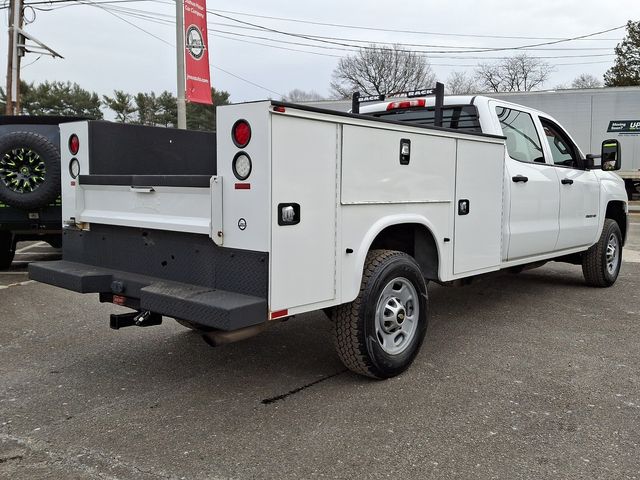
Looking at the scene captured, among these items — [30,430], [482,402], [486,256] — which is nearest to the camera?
[30,430]

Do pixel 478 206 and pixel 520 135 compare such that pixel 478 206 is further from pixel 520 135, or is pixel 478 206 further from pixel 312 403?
pixel 312 403

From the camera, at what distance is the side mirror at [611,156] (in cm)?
683

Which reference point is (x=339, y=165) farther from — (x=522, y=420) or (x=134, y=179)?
(x=522, y=420)

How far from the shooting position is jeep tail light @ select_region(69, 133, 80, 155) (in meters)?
4.40

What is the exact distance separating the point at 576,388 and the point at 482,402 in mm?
770

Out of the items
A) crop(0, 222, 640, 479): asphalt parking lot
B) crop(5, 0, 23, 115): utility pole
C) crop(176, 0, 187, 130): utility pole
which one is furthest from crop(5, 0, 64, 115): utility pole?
crop(0, 222, 640, 479): asphalt parking lot

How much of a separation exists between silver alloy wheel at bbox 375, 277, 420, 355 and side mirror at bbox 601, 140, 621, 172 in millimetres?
3965

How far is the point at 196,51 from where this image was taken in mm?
11742

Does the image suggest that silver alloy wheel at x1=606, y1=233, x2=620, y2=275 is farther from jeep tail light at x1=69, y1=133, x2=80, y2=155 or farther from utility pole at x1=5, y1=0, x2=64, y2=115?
utility pole at x1=5, y1=0, x2=64, y2=115

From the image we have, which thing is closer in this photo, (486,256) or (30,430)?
(30,430)

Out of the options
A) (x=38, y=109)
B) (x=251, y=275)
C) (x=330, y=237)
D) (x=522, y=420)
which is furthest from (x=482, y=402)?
(x=38, y=109)

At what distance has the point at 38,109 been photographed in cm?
4028

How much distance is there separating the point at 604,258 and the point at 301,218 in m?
5.48

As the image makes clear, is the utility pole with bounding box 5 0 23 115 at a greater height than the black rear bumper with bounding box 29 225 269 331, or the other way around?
the utility pole with bounding box 5 0 23 115
